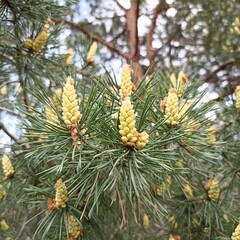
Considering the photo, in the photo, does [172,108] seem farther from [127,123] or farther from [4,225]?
[4,225]

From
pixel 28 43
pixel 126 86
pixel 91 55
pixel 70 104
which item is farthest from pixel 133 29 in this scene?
pixel 70 104

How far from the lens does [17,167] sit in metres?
1.19

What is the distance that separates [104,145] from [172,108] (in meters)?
0.17

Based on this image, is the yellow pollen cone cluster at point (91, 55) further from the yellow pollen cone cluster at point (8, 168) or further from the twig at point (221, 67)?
the twig at point (221, 67)

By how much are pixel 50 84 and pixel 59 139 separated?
0.76m

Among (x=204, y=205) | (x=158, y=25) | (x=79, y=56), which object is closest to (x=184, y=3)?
(x=158, y=25)

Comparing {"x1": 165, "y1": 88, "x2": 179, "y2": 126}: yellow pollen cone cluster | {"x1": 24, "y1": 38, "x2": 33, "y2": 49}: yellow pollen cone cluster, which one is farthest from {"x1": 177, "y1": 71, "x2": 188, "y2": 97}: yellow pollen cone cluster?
{"x1": 24, "y1": 38, "x2": 33, "y2": 49}: yellow pollen cone cluster

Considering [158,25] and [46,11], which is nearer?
[46,11]

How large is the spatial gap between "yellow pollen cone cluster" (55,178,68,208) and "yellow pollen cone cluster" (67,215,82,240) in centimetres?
5

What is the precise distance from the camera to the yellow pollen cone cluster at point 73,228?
103cm

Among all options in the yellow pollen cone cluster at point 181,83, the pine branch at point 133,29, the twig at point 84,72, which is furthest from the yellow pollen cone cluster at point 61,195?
the pine branch at point 133,29

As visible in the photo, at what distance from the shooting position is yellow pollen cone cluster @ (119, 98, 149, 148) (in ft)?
2.39

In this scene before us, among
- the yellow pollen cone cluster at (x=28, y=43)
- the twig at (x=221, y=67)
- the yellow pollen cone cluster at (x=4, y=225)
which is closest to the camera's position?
the yellow pollen cone cluster at (x=28, y=43)

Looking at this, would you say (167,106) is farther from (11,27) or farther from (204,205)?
(11,27)
